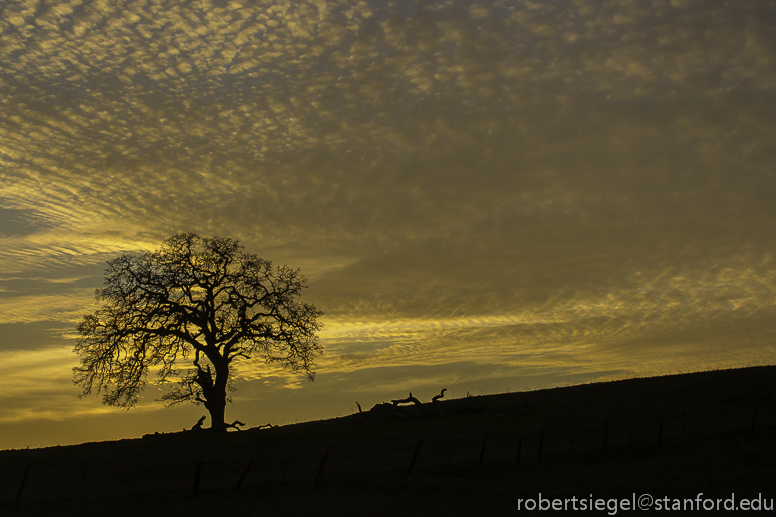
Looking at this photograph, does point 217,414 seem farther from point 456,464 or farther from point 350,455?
point 456,464

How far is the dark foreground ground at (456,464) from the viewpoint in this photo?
20766 mm

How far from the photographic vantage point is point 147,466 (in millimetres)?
30172

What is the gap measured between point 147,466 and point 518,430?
67.1ft

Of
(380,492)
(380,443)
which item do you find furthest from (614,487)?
(380,443)

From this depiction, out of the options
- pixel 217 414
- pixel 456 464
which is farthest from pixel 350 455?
pixel 217 414

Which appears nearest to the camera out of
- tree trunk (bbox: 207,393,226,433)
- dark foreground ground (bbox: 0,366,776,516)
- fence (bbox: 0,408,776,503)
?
dark foreground ground (bbox: 0,366,776,516)

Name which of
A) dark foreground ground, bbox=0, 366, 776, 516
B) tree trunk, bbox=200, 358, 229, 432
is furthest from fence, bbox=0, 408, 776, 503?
tree trunk, bbox=200, 358, 229, 432

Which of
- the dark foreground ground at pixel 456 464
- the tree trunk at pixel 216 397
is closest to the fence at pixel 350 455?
the dark foreground ground at pixel 456 464

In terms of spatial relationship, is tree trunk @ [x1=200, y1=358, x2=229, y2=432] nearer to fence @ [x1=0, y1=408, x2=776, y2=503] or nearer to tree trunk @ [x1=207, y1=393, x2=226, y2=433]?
tree trunk @ [x1=207, y1=393, x2=226, y2=433]

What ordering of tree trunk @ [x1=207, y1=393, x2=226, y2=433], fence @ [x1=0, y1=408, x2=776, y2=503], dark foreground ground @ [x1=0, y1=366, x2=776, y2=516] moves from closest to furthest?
dark foreground ground @ [x1=0, y1=366, x2=776, y2=516] < fence @ [x1=0, y1=408, x2=776, y2=503] < tree trunk @ [x1=207, y1=393, x2=226, y2=433]

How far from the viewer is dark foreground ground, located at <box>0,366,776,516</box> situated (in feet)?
68.1

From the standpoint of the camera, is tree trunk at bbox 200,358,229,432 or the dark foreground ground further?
tree trunk at bbox 200,358,229,432

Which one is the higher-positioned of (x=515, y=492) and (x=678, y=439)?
(x=678, y=439)

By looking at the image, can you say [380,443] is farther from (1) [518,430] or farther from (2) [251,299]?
(2) [251,299]
